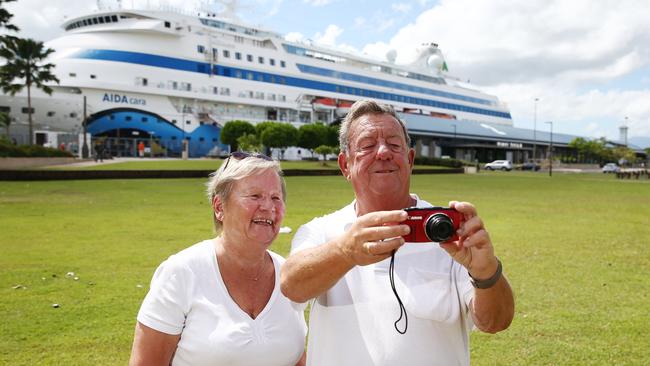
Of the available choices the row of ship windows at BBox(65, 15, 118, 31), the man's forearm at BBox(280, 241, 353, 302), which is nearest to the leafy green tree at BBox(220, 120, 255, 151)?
the row of ship windows at BBox(65, 15, 118, 31)

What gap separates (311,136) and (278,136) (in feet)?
12.4

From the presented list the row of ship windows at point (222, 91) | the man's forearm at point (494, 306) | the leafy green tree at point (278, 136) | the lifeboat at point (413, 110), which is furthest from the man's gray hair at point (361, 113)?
the lifeboat at point (413, 110)

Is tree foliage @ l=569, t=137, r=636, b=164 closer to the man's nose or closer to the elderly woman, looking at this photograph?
the elderly woman

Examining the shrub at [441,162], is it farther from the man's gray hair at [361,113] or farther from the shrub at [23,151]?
the man's gray hair at [361,113]

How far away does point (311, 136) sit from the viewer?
4841cm

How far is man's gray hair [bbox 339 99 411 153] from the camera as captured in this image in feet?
6.56

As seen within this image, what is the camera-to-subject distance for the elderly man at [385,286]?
174 centimetres

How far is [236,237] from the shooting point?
2406 mm

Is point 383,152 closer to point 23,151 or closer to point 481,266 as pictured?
point 481,266

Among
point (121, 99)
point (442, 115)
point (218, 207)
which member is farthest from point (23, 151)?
point (442, 115)

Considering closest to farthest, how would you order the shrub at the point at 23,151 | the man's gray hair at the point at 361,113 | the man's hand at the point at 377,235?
the man's hand at the point at 377,235 < the man's gray hair at the point at 361,113 < the shrub at the point at 23,151

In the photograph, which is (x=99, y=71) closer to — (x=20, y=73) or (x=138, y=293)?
(x=20, y=73)

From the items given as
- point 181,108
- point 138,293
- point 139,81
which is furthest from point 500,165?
point 138,293

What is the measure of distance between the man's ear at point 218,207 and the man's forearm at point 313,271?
0.72 meters
